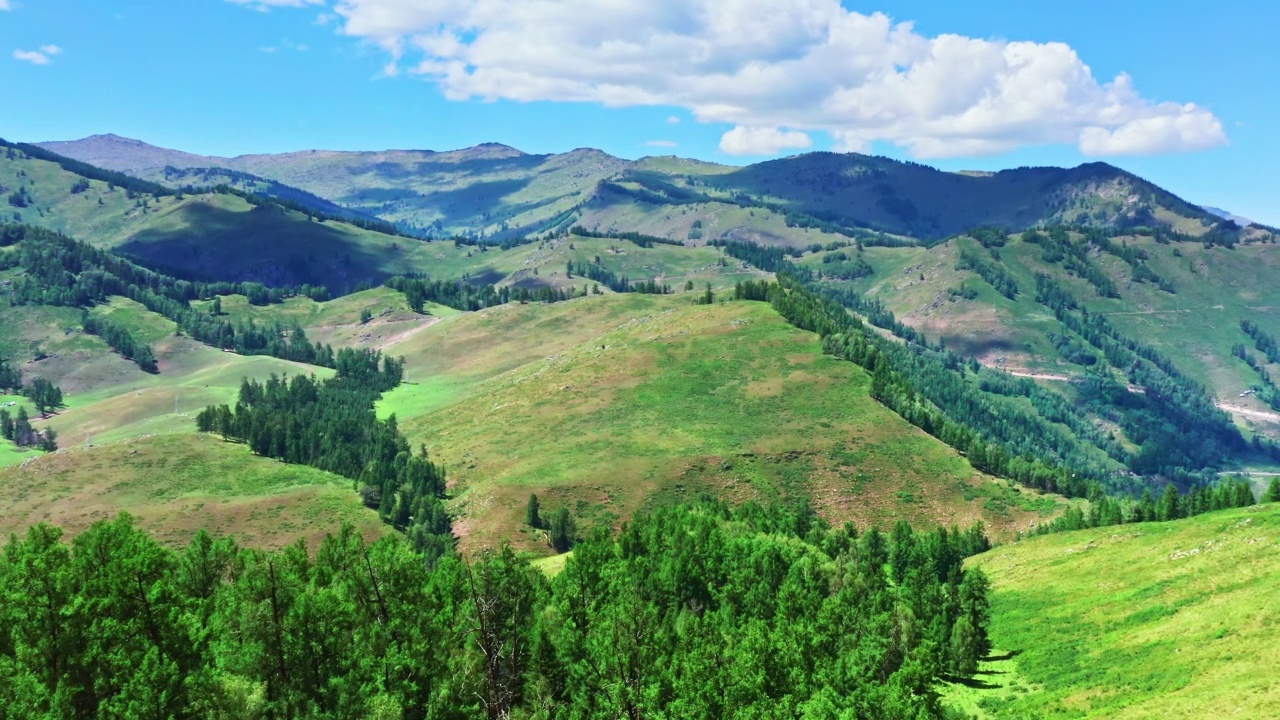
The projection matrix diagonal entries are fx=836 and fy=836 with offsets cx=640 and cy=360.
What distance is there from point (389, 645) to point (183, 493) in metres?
137

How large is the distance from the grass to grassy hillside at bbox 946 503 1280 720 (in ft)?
378

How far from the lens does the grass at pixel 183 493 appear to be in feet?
511

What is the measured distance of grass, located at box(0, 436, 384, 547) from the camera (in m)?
156

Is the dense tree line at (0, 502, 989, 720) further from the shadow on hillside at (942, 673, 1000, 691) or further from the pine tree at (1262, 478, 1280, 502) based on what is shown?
the pine tree at (1262, 478, 1280, 502)

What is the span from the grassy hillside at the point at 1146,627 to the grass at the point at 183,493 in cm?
11536

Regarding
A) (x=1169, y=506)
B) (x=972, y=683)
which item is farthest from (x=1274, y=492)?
(x=972, y=683)

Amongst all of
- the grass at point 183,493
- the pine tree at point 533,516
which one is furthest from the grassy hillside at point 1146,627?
the grass at point 183,493

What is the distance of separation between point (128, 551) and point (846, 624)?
55.9 m

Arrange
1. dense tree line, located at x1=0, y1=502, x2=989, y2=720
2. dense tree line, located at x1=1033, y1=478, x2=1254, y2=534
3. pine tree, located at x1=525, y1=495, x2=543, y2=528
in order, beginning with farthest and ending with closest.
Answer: pine tree, located at x1=525, y1=495, x2=543, y2=528 → dense tree line, located at x1=1033, y1=478, x2=1254, y2=534 → dense tree line, located at x1=0, y1=502, x2=989, y2=720

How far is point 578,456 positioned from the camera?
615ft

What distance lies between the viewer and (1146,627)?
73000mm

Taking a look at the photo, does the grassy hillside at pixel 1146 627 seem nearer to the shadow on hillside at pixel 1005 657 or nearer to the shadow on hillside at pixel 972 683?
the shadow on hillside at pixel 1005 657

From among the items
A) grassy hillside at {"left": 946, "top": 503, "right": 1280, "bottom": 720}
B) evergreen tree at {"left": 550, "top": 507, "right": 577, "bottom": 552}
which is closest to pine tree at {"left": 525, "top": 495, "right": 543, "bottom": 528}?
evergreen tree at {"left": 550, "top": 507, "right": 577, "bottom": 552}

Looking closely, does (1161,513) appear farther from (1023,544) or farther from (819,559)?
(819,559)
